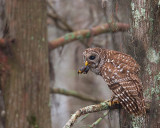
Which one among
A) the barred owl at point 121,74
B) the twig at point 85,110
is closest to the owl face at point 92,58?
the barred owl at point 121,74

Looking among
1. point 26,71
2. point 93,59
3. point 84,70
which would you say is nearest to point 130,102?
point 84,70

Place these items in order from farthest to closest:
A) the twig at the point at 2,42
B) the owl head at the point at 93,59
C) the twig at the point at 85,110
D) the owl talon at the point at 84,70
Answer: the twig at the point at 2,42 → the owl head at the point at 93,59 → the owl talon at the point at 84,70 → the twig at the point at 85,110

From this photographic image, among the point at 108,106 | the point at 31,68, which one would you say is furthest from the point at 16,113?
the point at 108,106

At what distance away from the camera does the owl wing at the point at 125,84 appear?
305 centimetres

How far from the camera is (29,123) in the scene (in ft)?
16.2

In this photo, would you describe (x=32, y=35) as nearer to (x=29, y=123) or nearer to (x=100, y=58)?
(x=29, y=123)

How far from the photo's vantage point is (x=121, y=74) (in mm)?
3352

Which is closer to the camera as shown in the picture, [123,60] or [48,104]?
[123,60]

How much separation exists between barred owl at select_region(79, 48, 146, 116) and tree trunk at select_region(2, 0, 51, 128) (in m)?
1.55

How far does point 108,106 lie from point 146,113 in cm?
37

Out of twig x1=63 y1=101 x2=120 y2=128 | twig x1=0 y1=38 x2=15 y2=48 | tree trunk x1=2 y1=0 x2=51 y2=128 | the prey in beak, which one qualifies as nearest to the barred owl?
the prey in beak

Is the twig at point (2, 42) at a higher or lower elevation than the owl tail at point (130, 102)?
higher

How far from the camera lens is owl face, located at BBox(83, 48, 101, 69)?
360cm

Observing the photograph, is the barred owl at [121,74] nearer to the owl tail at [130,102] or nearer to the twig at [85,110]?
the owl tail at [130,102]
